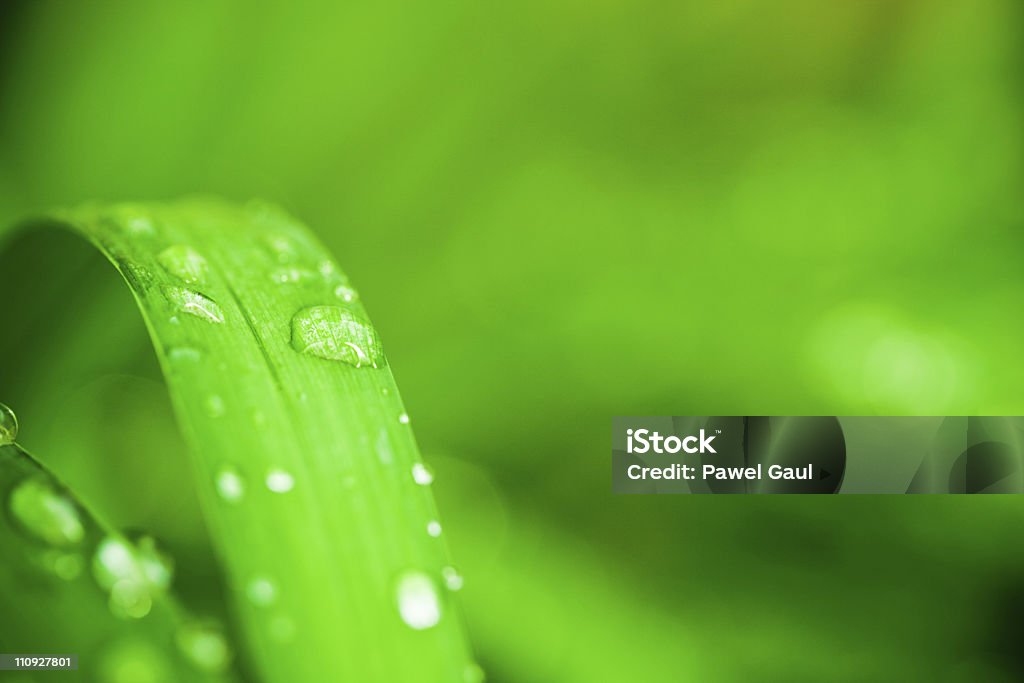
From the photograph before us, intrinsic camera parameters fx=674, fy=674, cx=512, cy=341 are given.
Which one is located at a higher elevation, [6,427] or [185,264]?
[185,264]

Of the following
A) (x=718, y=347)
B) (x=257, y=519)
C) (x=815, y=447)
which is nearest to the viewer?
(x=257, y=519)

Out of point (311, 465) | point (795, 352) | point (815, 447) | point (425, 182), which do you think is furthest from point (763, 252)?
point (311, 465)

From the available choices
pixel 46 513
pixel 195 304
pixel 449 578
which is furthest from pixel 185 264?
pixel 449 578

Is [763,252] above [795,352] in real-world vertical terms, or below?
above

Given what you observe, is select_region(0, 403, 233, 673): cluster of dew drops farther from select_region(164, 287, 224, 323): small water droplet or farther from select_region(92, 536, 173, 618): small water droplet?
select_region(164, 287, 224, 323): small water droplet

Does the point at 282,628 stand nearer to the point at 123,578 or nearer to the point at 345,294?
the point at 123,578

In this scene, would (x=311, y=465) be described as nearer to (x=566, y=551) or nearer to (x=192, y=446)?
(x=192, y=446)

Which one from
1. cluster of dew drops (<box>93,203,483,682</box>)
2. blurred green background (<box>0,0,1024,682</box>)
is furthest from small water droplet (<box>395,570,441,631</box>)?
blurred green background (<box>0,0,1024,682</box>)
